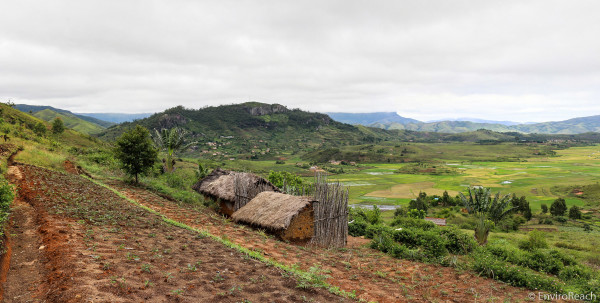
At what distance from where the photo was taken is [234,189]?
15047mm

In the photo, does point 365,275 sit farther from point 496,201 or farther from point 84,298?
point 496,201

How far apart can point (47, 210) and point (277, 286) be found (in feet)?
21.3

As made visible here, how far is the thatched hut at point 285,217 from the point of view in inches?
410

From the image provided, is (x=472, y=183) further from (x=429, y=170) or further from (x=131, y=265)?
(x=131, y=265)

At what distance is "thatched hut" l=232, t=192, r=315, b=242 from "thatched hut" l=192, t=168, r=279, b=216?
7.24 ft

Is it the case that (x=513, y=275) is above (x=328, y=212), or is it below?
below

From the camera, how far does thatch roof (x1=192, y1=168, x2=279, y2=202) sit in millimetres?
14938

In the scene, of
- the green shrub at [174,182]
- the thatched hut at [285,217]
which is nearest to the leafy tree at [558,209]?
the thatched hut at [285,217]

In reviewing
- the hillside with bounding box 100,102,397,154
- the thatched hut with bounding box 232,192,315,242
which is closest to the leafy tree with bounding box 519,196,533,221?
the thatched hut with bounding box 232,192,315,242

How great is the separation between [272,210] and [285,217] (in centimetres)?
113

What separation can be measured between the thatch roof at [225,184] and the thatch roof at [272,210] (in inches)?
81.5

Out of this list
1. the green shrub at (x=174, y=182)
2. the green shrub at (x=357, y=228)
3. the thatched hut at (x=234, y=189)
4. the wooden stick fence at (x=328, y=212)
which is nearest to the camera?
the wooden stick fence at (x=328, y=212)

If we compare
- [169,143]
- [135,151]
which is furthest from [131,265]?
[169,143]

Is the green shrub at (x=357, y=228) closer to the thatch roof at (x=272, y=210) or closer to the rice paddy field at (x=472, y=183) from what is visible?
the thatch roof at (x=272, y=210)
